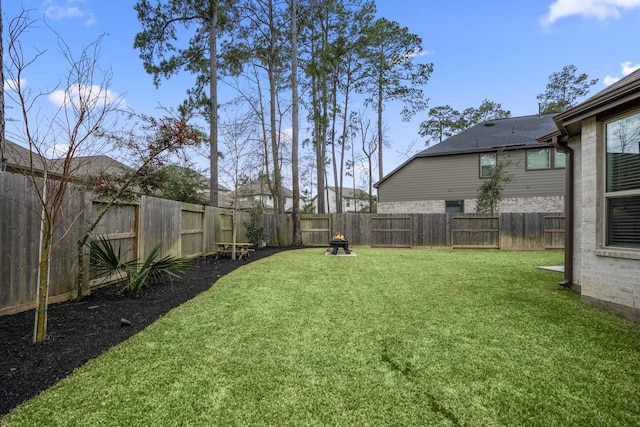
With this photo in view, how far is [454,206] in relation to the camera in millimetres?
15531

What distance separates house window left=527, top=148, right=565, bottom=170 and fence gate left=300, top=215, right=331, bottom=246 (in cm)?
1015

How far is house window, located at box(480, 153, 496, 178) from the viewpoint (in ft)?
48.1

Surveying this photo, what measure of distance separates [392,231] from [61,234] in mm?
10951

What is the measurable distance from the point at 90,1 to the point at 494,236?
1410 centimetres

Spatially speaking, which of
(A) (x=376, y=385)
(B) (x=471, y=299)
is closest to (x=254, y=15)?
(B) (x=471, y=299)

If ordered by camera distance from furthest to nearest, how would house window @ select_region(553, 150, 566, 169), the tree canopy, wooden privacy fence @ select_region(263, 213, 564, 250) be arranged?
the tree canopy, house window @ select_region(553, 150, 566, 169), wooden privacy fence @ select_region(263, 213, 564, 250)

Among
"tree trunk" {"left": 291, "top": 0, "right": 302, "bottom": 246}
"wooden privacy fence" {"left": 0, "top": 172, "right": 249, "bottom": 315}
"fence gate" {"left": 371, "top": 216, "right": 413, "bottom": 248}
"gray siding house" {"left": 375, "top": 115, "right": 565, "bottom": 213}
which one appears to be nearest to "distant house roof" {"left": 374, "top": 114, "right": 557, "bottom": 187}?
"gray siding house" {"left": 375, "top": 115, "right": 565, "bottom": 213}

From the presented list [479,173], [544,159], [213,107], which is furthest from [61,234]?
[544,159]

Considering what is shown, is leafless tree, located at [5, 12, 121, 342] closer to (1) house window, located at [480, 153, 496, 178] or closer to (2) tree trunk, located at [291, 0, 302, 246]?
(2) tree trunk, located at [291, 0, 302, 246]

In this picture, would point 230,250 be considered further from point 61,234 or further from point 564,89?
point 564,89

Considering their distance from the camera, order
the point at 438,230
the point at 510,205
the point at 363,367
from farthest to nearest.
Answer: the point at 510,205 → the point at 438,230 → the point at 363,367

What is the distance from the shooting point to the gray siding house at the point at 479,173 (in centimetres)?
1399

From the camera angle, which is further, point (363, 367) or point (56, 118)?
point (56, 118)

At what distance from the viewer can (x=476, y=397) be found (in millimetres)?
2018
